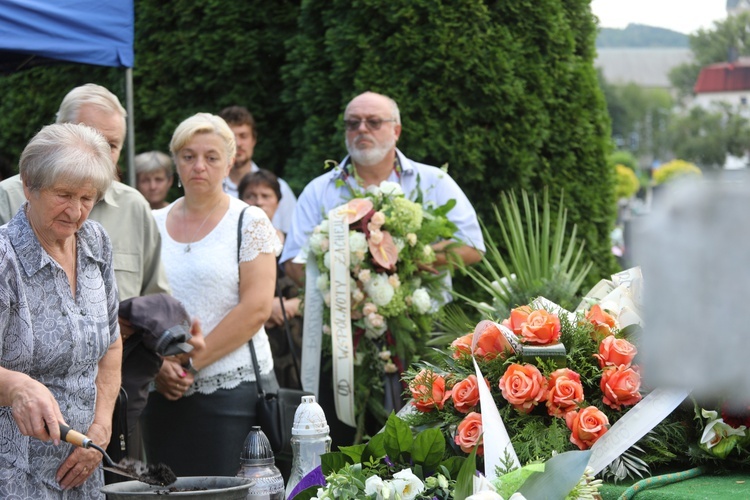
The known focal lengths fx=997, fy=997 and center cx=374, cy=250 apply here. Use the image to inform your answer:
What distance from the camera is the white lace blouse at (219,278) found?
12.5 ft

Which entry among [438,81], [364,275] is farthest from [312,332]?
[438,81]

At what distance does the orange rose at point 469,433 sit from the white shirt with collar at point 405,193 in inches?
106

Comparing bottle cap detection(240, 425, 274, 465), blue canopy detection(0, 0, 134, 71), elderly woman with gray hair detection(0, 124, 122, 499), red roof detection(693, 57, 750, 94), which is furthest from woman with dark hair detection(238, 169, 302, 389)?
red roof detection(693, 57, 750, 94)

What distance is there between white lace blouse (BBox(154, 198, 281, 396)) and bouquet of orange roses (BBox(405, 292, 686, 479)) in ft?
4.73

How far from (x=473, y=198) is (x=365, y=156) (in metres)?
1.85

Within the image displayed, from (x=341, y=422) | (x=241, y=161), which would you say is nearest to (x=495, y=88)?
(x=241, y=161)

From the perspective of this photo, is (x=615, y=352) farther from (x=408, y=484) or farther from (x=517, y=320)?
(x=408, y=484)

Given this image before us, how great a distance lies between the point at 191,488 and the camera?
221 centimetres

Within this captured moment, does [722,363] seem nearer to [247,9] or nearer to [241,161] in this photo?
[241,161]

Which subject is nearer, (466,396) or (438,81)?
(466,396)

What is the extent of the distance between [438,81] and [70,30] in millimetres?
2566

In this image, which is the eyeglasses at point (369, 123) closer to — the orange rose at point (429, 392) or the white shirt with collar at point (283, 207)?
the white shirt with collar at point (283, 207)

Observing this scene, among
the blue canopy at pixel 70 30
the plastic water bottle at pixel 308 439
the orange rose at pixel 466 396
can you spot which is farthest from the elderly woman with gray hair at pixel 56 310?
the blue canopy at pixel 70 30

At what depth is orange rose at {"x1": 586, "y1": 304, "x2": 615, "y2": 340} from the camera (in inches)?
93.4
